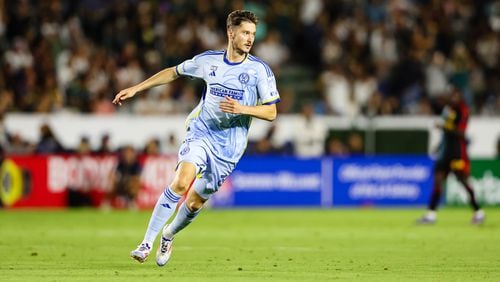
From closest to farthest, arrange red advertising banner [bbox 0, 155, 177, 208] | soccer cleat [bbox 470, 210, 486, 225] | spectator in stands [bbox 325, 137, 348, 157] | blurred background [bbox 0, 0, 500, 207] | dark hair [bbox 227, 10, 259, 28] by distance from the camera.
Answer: dark hair [bbox 227, 10, 259, 28] → soccer cleat [bbox 470, 210, 486, 225] → red advertising banner [bbox 0, 155, 177, 208] → blurred background [bbox 0, 0, 500, 207] → spectator in stands [bbox 325, 137, 348, 157]

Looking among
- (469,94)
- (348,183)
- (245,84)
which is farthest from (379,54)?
(245,84)

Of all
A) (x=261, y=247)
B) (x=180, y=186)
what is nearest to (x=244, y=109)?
(x=180, y=186)

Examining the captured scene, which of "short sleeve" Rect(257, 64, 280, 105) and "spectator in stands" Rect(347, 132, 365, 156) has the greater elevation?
"short sleeve" Rect(257, 64, 280, 105)

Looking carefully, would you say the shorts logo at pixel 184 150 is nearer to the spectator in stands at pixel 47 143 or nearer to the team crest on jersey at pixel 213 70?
the team crest on jersey at pixel 213 70

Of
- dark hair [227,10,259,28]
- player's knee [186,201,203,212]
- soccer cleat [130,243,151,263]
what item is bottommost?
soccer cleat [130,243,151,263]

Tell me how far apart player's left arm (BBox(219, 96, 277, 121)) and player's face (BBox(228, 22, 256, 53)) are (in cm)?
61

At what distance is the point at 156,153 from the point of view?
24.2 m

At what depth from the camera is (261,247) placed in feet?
47.8

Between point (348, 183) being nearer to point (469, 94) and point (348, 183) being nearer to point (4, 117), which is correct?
point (469, 94)

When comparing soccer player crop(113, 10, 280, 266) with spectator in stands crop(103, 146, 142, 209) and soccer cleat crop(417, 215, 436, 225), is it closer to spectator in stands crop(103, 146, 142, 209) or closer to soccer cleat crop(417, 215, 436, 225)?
soccer cleat crop(417, 215, 436, 225)

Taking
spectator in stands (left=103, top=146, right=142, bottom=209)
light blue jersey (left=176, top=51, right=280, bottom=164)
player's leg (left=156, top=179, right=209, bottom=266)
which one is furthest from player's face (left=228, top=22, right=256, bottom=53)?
spectator in stands (left=103, top=146, right=142, bottom=209)

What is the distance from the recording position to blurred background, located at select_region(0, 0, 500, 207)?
79.2 ft

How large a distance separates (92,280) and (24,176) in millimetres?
13770

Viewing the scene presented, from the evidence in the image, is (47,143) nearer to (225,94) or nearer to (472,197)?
(472,197)
